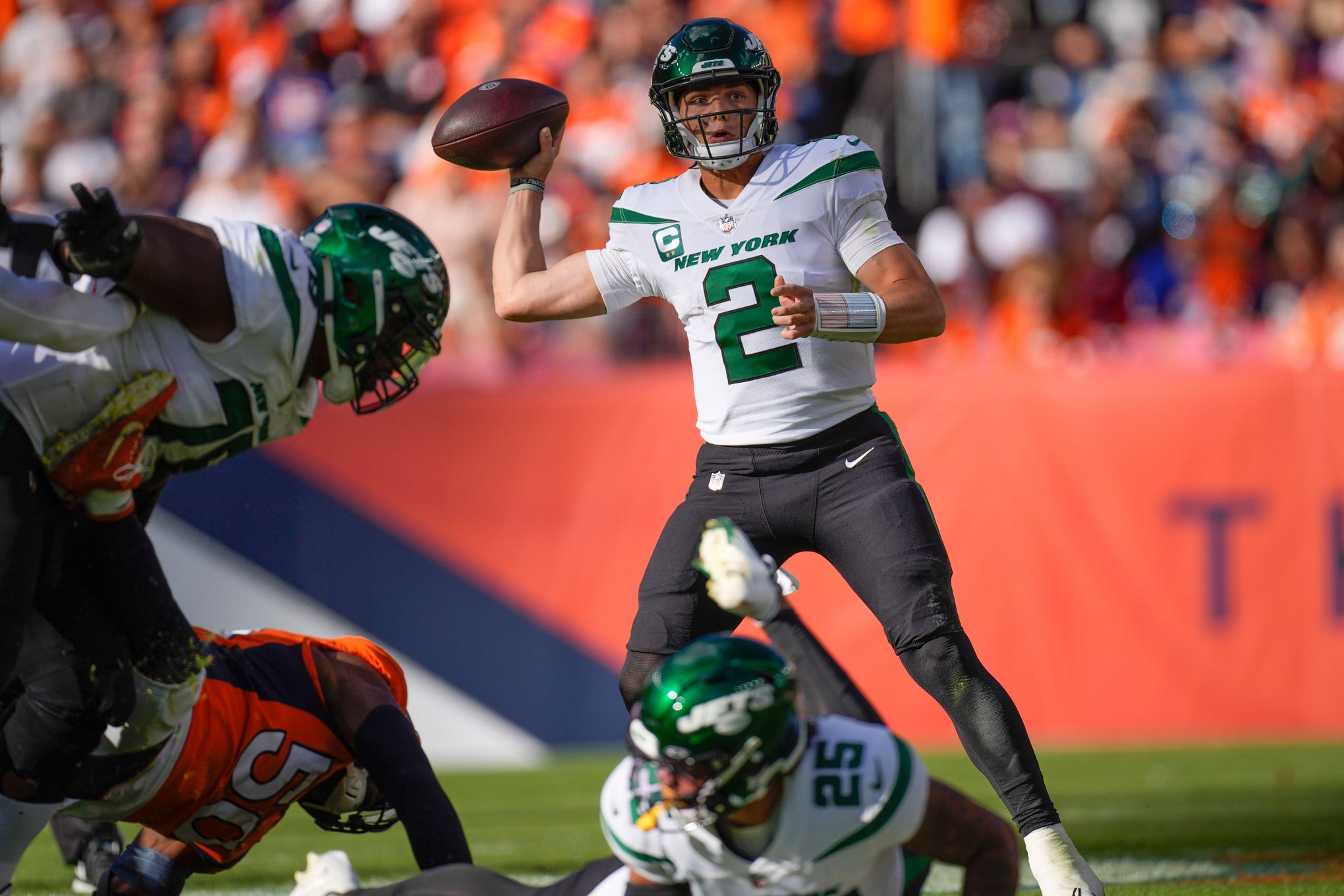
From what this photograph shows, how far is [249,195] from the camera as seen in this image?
31.5 feet

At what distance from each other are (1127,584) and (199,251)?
18.5 ft

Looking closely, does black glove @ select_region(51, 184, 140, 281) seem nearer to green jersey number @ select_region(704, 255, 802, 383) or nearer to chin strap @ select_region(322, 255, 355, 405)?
chin strap @ select_region(322, 255, 355, 405)

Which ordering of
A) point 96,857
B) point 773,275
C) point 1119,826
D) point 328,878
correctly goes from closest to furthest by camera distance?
1. point 328,878
2. point 773,275
3. point 96,857
4. point 1119,826

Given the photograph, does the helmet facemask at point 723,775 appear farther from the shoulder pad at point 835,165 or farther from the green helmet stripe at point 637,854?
the shoulder pad at point 835,165

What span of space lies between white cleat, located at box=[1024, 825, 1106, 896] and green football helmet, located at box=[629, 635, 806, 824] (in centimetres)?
100

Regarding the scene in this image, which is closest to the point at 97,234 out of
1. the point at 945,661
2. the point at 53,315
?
the point at 53,315

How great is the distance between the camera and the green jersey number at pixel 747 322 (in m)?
3.93

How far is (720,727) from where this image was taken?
8.84 ft

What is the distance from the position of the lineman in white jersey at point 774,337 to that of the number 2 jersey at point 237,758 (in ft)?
2.46

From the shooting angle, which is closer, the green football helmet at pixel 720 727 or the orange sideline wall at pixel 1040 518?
the green football helmet at pixel 720 727

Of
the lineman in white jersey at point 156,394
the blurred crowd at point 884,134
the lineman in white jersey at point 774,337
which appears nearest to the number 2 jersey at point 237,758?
the lineman in white jersey at point 156,394

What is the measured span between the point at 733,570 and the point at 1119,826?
10.2 feet

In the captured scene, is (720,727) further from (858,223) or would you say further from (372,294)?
(858,223)

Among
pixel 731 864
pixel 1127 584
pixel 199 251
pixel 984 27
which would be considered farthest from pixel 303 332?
pixel 984 27
